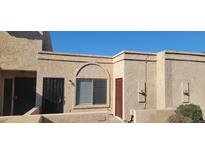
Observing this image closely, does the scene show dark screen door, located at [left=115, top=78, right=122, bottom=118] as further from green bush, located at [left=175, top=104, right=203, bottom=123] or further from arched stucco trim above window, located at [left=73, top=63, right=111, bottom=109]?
green bush, located at [left=175, top=104, right=203, bottom=123]

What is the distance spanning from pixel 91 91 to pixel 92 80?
2.65ft

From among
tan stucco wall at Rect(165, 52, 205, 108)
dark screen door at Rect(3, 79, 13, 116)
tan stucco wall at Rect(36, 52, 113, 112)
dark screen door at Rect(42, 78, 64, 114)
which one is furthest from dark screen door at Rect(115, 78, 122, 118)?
dark screen door at Rect(3, 79, 13, 116)

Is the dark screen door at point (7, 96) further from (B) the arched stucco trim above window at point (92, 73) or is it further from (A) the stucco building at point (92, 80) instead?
(B) the arched stucco trim above window at point (92, 73)

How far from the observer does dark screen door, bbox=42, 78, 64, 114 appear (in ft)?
34.5

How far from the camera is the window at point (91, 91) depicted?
1127cm

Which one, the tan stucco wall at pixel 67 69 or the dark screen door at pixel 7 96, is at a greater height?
the tan stucco wall at pixel 67 69

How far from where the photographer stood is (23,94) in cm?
1130

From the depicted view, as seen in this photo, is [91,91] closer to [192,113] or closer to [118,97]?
[118,97]

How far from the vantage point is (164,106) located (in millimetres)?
10250

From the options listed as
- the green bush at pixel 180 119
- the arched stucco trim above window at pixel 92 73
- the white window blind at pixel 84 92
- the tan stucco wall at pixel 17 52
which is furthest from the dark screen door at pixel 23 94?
the green bush at pixel 180 119

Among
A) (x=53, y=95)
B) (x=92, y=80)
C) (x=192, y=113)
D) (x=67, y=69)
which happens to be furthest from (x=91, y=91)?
(x=192, y=113)
